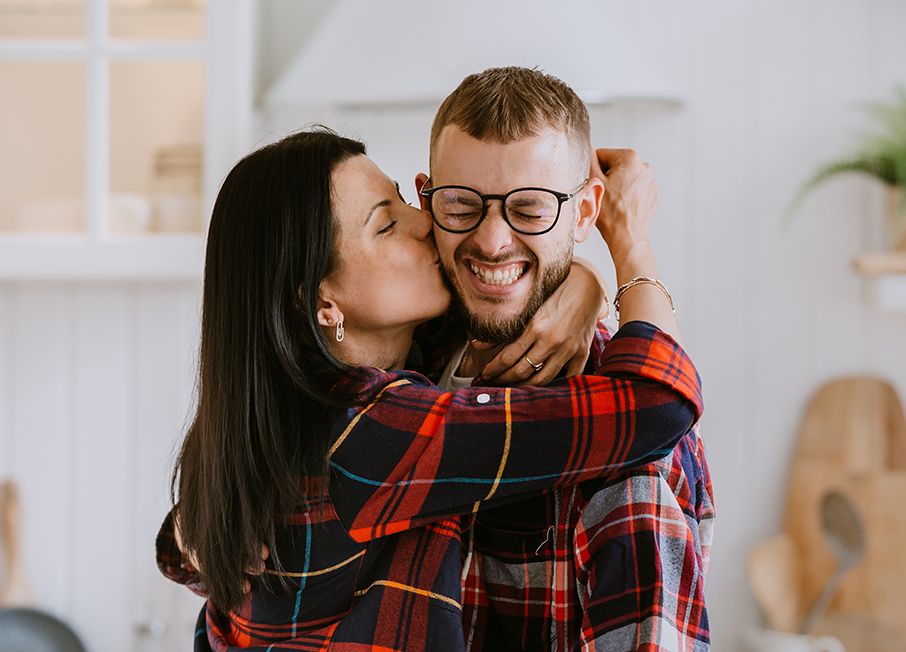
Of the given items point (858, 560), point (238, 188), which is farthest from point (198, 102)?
point (858, 560)

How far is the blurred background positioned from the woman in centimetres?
52

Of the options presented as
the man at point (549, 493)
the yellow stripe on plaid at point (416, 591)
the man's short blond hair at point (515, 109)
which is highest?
the man's short blond hair at point (515, 109)

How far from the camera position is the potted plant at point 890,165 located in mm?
1548

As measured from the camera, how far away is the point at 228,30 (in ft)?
5.06

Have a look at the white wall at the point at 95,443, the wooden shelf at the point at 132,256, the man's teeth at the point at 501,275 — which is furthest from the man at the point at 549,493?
the white wall at the point at 95,443

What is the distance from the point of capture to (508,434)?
0.78 metres

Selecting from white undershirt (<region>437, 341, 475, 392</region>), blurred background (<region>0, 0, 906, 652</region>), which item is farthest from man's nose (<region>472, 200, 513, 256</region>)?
blurred background (<region>0, 0, 906, 652</region>)

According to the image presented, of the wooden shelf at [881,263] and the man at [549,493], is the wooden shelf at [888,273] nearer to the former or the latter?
the wooden shelf at [881,263]

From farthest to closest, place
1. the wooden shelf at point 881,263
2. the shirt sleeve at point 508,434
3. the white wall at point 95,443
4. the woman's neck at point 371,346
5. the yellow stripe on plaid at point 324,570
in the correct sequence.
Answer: the white wall at point 95,443
the wooden shelf at point 881,263
the woman's neck at point 371,346
the yellow stripe on plaid at point 324,570
the shirt sleeve at point 508,434

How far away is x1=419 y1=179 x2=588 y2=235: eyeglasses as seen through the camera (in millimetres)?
851

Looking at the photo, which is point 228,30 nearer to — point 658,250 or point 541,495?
point 658,250

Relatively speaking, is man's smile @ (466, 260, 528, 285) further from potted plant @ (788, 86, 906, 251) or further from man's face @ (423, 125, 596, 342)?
potted plant @ (788, 86, 906, 251)

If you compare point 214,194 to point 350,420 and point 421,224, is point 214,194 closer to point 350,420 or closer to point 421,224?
point 421,224

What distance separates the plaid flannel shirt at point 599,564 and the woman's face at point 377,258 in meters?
0.24
